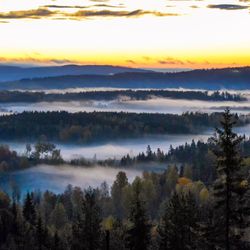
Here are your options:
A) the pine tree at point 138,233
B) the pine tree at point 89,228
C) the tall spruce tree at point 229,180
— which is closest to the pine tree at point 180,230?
the pine tree at point 138,233

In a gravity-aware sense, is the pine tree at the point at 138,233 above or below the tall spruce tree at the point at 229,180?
below

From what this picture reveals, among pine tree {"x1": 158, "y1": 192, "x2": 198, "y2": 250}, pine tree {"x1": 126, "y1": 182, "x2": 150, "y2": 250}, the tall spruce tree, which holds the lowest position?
pine tree {"x1": 158, "y1": 192, "x2": 198, "y2": 250}

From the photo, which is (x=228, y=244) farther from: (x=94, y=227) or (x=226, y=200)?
(x=94, y=227)

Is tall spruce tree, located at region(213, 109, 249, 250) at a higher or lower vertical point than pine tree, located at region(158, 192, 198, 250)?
higher

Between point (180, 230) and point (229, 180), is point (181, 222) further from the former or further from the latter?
→ point (229, 180)

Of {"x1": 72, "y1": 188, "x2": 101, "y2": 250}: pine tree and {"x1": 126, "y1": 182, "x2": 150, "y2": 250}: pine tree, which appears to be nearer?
{"x1": 126, "y1": 182, "x2": 150, "y2": 250}: pine tree

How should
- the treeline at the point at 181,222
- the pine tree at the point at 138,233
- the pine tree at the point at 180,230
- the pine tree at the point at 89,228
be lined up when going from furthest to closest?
the pine tree at the point at 180,230, the pine tree at the point at 89,228, the pine tree at the point at 138,233, the treeline at the point at 181,222

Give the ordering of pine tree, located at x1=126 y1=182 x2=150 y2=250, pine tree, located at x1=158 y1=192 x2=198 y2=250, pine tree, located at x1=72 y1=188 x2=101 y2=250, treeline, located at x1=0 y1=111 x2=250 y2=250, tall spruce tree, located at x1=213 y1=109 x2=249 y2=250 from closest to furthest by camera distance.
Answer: tall spruce tree, located at x1=213 y1=109 x2=249 y2=250
treeline, located at x1=0 y1=111 x2=250 y2=250
pine tree, located at x1=126 y1=182 x2=150 y2=250
pine tree, located at x1=72 y1=188 x2=101 y2=250
pine tree, located at x1=158 y1=192 x2=198 y2=250

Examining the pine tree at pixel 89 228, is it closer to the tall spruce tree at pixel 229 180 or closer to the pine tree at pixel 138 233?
the pine tree at pixel 138 233

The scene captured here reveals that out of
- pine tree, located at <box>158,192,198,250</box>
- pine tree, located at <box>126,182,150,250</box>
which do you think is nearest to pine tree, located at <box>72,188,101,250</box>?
pine tree, located at <box>126,182,150,250</box>

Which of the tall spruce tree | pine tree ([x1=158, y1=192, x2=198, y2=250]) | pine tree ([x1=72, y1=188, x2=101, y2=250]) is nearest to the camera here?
the tall spruce tree

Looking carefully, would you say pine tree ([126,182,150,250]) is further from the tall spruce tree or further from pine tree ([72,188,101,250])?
the tall spruce tree

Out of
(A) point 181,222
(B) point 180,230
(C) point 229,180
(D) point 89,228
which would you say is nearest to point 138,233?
(D) point 89,228

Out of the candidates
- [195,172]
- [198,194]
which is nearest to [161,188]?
[195,172]
